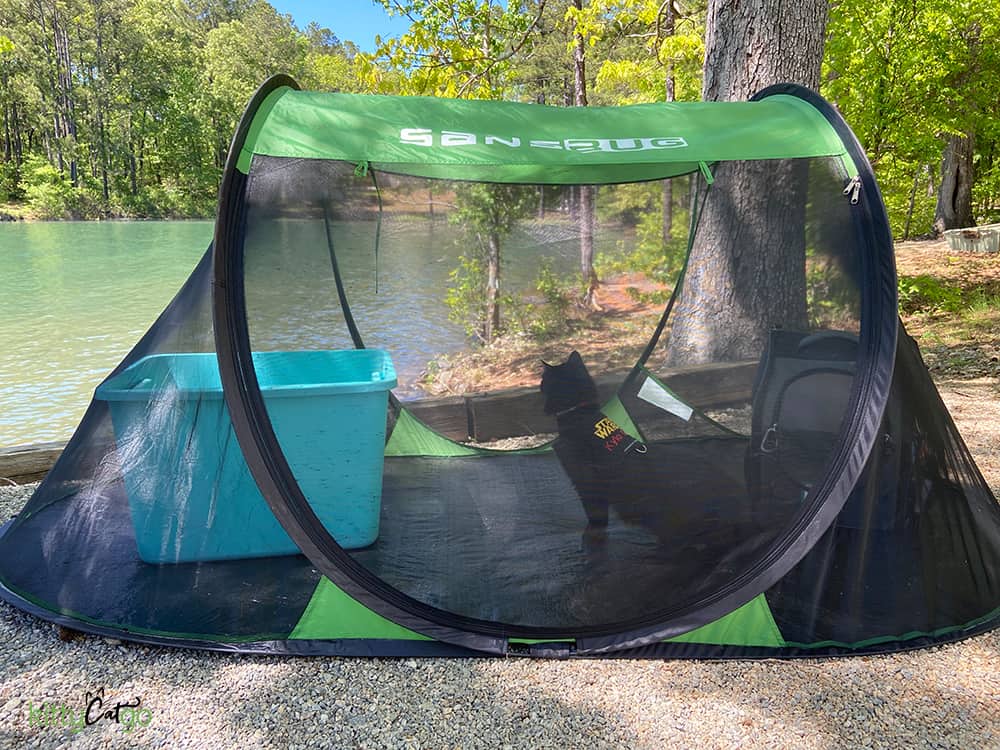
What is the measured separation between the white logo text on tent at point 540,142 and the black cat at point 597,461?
61 centimetres

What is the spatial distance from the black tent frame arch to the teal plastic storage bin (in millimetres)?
196

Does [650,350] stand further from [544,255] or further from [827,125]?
[827,125]

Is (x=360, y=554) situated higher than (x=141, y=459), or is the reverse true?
(x=141, y=459)

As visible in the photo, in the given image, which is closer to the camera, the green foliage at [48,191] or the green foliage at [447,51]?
the green foliage at [447,51]

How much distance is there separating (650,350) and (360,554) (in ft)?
3.64

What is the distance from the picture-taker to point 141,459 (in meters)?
1.94

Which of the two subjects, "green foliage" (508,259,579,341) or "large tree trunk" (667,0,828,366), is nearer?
"large tree trunk" (667,0,828,366)

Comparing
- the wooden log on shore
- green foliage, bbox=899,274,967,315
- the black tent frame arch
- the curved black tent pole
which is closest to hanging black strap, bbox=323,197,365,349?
the black tent frame arch

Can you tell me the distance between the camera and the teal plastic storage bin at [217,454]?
6.24ft

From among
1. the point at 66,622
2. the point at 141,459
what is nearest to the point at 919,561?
the point at 141,459

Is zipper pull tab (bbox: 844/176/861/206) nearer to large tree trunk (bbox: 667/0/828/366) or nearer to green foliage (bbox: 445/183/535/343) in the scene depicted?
large tree trunk (bbox: 667/0/828/366)

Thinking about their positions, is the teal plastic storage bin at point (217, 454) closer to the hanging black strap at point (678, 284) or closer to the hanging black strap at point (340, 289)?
the hanging black strap at point (340, 289)

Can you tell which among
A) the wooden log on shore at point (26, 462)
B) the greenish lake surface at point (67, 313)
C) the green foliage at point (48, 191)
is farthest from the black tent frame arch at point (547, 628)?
the green foliage at point (48, 191)

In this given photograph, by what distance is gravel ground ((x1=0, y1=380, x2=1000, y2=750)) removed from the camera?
61.4 inches
